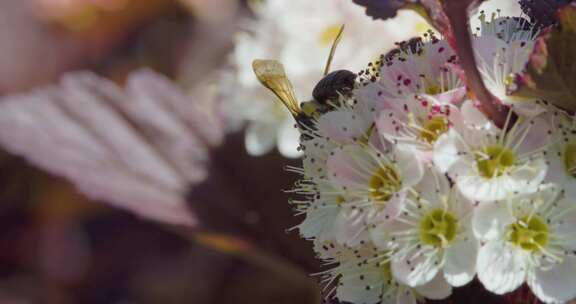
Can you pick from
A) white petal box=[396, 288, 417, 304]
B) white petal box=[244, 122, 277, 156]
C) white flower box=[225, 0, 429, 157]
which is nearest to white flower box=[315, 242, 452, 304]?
white petal box=[396, 288, 417, 304]

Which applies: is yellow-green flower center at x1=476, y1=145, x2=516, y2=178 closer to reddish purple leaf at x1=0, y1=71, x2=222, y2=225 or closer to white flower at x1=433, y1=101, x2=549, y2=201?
white flower at x1=433, y1=101, x2=549, y2=201

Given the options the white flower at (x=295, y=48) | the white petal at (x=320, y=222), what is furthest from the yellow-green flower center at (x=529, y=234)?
the white flower at (x=295, y=48)

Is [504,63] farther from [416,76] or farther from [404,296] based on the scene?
[404,296]

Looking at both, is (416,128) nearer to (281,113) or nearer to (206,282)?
(281,113)

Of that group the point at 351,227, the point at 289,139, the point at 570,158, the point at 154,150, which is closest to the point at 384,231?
the point at 351,227

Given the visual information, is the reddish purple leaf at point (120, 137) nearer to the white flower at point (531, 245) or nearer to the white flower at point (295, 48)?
the white flower at point (295, 48)

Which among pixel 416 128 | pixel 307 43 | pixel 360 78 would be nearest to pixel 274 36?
pixel 307 43
